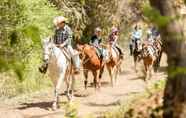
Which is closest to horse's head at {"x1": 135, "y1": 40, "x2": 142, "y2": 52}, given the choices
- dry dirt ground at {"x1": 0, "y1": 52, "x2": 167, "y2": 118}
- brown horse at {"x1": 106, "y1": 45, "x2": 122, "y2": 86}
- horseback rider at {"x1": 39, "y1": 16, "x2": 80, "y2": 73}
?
dry dirt ground at {"x1": 0, "y1": 52, "x2": 167, "y2": 118}

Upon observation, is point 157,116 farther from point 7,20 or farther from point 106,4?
point 106,4

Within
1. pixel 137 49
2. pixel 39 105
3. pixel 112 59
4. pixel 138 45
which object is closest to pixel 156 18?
pixel 39 105

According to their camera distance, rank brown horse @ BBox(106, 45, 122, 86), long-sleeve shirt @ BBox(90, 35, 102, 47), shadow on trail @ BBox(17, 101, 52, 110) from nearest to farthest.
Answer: shadow on trail @ BBox(17, 101, 52, 110)
long-sleeve shirt @ BBox(90, 35, 102, 47)
brown horse @ BBox(106, 45, 122, 86)

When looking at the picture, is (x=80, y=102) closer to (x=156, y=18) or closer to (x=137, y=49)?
(x=137, y=49)

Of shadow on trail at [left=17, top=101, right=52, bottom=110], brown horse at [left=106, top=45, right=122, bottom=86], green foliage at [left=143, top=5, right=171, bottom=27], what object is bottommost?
shadow on trail at [left=17, top=101, right=52, bottom=110]

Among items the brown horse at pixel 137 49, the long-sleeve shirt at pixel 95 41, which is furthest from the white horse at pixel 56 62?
the brown horse at pixel 137 49

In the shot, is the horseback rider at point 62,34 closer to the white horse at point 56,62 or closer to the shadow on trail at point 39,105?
the white horse at point 56,62

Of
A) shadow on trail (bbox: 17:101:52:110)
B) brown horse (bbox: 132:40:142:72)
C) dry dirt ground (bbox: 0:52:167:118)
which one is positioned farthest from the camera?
brown horse (bbox: 132:40:142:72)

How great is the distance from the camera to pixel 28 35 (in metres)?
3.05

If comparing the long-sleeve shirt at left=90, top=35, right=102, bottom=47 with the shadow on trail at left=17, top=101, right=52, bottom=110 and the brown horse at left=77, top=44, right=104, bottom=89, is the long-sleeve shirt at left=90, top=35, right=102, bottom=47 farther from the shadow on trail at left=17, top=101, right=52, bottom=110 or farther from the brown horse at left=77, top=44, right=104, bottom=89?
the shadow on trail at left=17, top=101, right=52, bottom=110

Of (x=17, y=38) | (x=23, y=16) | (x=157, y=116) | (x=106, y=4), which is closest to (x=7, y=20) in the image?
(x=23, y=16)

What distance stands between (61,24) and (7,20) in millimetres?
10404

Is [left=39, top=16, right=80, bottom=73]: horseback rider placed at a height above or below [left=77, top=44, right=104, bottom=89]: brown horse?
above

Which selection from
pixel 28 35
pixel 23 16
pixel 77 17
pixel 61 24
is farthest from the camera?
pixel 77 17
